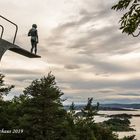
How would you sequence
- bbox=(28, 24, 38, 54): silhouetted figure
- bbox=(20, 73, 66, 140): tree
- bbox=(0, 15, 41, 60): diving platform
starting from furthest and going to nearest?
bbox=(20, 73, 66, 140): tree
bbox=(28, 24, 38, 54): silhouetted figure
bbox=(0, 15, 41, 60): diving platform

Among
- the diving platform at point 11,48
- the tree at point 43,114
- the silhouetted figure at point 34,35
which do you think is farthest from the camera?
the tree at point 43,114

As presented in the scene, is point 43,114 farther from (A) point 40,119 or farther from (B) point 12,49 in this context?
(B) point 12,49

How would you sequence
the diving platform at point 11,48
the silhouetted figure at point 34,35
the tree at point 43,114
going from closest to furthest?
the diving platform at point 11,48
the silhouetted figure at point 34,35
the tree at point 43,114

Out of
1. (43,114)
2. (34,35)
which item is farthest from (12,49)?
(43,114)

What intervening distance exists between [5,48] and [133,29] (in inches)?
179

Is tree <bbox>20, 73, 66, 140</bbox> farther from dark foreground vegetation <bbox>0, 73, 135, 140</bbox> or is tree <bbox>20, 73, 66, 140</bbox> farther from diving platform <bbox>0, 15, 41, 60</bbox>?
diving platform <bbox>0, 15, 41, 60</bbox>

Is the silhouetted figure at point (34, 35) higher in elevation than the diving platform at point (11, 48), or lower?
higher

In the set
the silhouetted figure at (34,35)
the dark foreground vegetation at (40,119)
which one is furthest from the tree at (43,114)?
the silhouetted figure at (34,35)

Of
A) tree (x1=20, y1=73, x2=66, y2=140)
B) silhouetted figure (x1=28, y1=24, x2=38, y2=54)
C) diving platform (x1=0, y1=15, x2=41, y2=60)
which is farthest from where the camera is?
tree (x1=20, y1=73, x2=66, y2=140)

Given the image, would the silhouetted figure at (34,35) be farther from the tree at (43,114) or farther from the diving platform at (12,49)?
the tree at (43,114)

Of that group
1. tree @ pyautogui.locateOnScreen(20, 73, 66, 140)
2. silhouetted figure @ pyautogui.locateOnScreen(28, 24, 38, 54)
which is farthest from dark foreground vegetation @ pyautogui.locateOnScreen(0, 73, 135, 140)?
silhouetted figure @ pyautogui.locateOnScreen(28, 24, 38, 54)

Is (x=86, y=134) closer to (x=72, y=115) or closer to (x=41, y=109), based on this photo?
(x=72, y=115)

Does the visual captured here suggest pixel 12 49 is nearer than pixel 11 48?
No

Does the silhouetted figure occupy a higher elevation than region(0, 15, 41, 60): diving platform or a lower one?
higher
